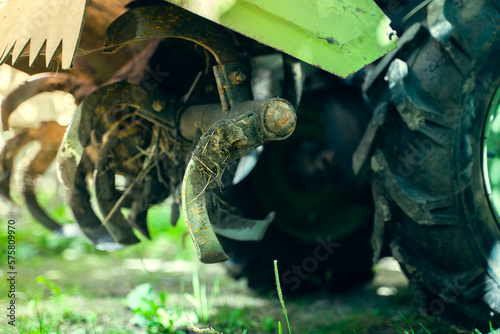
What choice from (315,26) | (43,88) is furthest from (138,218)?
(315,26)

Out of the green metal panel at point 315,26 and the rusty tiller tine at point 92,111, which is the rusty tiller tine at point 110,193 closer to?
the rusty tiller tine at point 92,111

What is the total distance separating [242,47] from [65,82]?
74 centimetres

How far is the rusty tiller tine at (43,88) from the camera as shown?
1719 mm

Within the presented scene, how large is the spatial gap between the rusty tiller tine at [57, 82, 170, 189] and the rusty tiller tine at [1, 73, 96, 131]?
10.6 inches

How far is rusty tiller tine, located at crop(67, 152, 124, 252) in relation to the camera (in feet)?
5.48

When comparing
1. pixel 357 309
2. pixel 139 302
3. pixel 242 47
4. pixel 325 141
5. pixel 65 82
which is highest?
pixel 242 47

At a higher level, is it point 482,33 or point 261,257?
point 482,33

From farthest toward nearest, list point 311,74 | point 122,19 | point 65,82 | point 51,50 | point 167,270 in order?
point 167,270
point 311,74
point 65,82
point 122,19
point 51,50

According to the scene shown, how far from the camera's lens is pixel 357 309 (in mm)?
2021

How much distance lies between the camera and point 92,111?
1537 mm

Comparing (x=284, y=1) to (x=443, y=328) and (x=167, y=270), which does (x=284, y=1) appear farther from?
(x=167, y=270)

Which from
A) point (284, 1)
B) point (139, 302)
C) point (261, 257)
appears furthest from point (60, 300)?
point (284, 1)

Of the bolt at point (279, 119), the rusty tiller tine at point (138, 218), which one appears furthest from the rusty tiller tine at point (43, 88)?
the bolt at point (279, 119)

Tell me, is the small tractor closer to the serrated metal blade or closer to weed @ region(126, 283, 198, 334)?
the serrated metal blade
